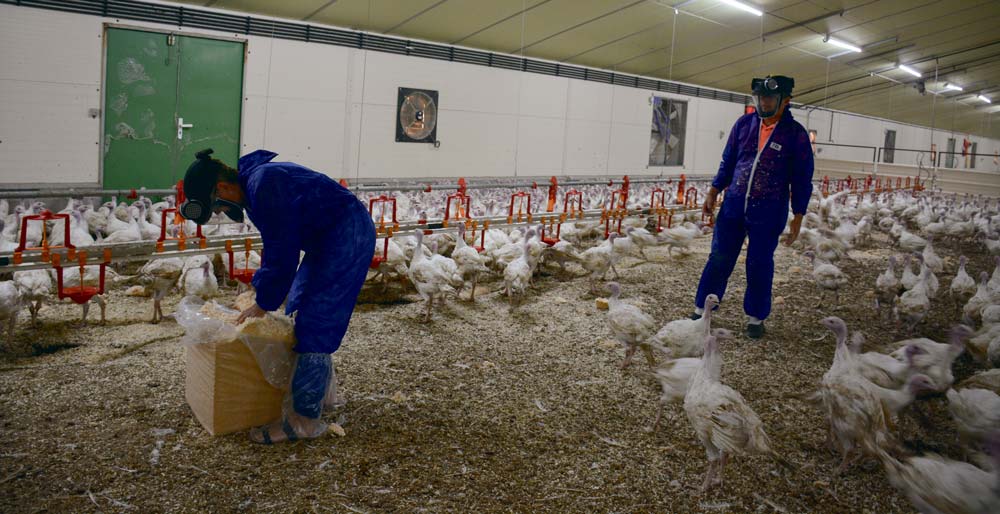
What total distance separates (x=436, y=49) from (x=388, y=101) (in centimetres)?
148

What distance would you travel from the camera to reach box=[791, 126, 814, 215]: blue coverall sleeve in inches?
211

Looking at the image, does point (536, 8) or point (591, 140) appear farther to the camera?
point (591, 140)

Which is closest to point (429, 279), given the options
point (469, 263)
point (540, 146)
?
point (469, 263)

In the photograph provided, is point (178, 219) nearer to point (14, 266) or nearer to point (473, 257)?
point (14, 266)

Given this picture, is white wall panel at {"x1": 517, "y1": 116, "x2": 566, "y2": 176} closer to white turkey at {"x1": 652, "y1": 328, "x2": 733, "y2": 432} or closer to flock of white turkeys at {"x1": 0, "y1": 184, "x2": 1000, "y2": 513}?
flock of white turkeys at {"x1": 0, "y1": 184, "x2": 1000, "y2": 513}

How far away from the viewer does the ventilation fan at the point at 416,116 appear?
11.0 meters

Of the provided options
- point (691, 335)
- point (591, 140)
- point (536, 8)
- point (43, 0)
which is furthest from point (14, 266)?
point (591, 140)

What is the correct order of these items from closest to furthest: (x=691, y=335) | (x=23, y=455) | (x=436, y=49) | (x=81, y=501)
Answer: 1. (x=81, y=501)
2. (x=23, y=455)
3. (x=691, y=335)
4. (x=436, y=49)

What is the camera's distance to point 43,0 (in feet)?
25.3

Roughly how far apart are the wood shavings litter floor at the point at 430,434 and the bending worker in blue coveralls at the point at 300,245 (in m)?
0.32

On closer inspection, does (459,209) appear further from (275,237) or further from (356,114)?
(275,237)

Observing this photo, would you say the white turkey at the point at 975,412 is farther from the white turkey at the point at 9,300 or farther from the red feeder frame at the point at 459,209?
the white turkey at the point at 9,300

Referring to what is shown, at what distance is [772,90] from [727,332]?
8.52 feet

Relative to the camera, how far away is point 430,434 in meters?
3.53
